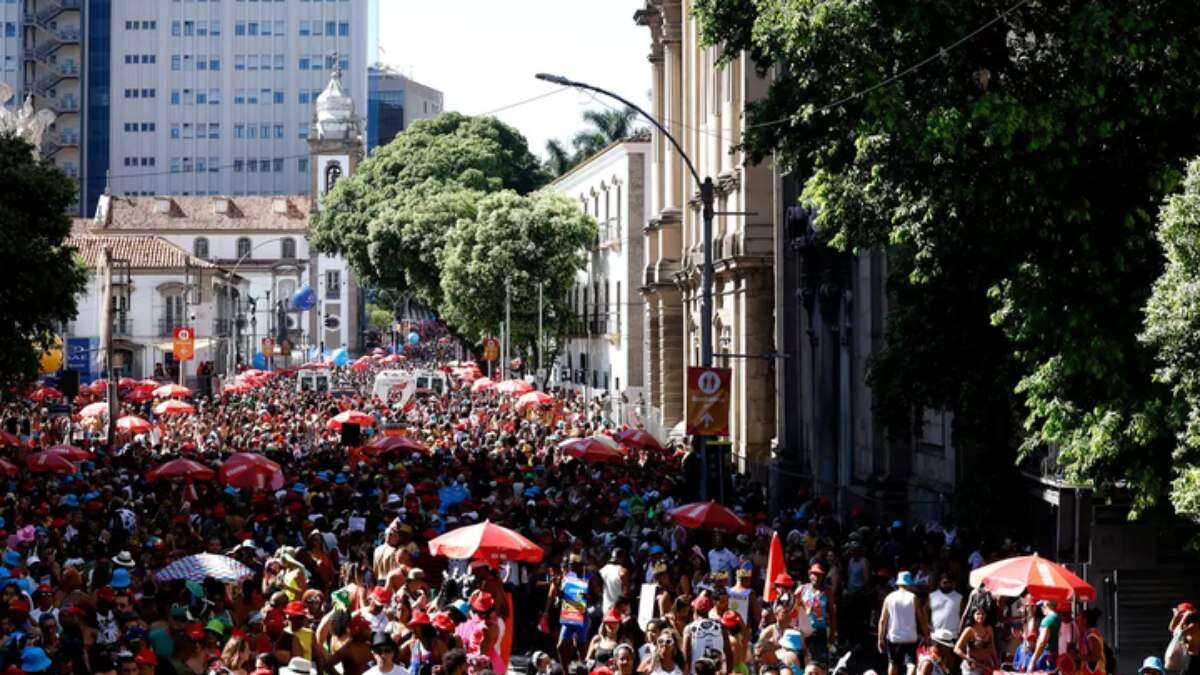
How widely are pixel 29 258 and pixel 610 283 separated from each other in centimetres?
4025

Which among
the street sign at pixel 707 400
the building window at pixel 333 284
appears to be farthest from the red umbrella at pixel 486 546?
the building window at pixel 333 284

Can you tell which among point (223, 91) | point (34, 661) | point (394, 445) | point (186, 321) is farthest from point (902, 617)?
point (223, 91)

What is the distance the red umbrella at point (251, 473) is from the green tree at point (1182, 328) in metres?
14.7

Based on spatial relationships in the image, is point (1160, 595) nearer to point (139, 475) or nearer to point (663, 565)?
point (663, 565)

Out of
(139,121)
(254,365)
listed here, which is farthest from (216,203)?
(254,365)

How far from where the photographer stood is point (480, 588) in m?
17.4

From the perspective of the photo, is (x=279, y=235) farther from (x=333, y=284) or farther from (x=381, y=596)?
(x=381, y=596)

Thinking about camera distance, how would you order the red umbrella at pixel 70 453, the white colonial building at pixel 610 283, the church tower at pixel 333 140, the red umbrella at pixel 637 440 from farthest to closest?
the church tower at pixel 333 140 < the white colonial building at pixel 610 283 < the red umbrella at pixel 637 440 < the red umbrella at pixel 70 453

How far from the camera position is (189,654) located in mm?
14414

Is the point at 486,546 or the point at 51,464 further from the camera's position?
the point at 51,464

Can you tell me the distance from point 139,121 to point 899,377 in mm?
138612

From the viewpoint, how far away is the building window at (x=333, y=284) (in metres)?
140

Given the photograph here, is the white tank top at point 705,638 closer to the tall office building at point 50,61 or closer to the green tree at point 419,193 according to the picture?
the green tree at point 419,193

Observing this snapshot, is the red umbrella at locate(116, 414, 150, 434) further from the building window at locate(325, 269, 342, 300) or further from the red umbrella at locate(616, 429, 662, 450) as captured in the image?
the building window at locate(325, 269, 342, 300)
